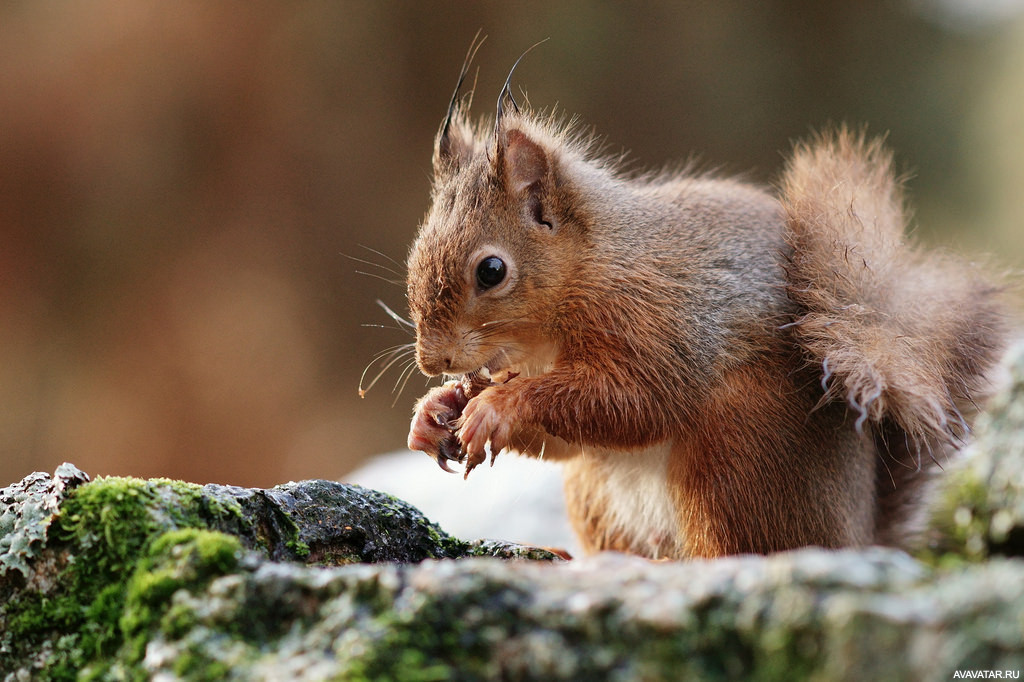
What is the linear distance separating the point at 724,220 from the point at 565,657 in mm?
1322

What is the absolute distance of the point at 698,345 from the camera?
5.78 feet

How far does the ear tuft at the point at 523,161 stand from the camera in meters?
1.89

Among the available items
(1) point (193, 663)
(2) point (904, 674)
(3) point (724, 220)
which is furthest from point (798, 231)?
(1) point (193, 663)

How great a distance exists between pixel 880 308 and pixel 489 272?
0.78 m

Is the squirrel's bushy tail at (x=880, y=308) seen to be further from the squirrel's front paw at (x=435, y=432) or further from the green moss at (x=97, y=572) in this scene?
the green moss at (x=97, y=572)

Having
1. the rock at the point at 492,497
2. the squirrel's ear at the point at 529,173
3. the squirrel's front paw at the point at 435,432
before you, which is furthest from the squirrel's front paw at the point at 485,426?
the rock at the point at 492,497

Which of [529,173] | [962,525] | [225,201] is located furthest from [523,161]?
[225,201]

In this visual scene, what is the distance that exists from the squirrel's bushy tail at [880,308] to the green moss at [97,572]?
1.10 m

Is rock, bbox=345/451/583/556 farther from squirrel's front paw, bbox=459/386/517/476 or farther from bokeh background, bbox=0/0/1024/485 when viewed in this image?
bokeh background, bbox=0/0/1024/485

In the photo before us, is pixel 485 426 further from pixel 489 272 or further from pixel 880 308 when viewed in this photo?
pixel 880 308

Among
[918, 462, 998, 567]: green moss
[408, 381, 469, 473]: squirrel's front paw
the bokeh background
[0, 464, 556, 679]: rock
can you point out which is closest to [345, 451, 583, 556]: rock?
[408, 381, 469, 473]: squirrel's front paw

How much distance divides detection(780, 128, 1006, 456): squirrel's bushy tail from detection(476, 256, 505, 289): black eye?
0.59 meters

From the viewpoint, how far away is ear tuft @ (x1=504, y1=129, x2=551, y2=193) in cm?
189

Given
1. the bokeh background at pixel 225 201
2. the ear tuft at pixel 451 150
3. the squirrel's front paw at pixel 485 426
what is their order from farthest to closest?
1. the bokeh background at pixel 225 201
2. the ear tuft at pixel 451 150
3. the squirrel's front paw at pixel 485 426
